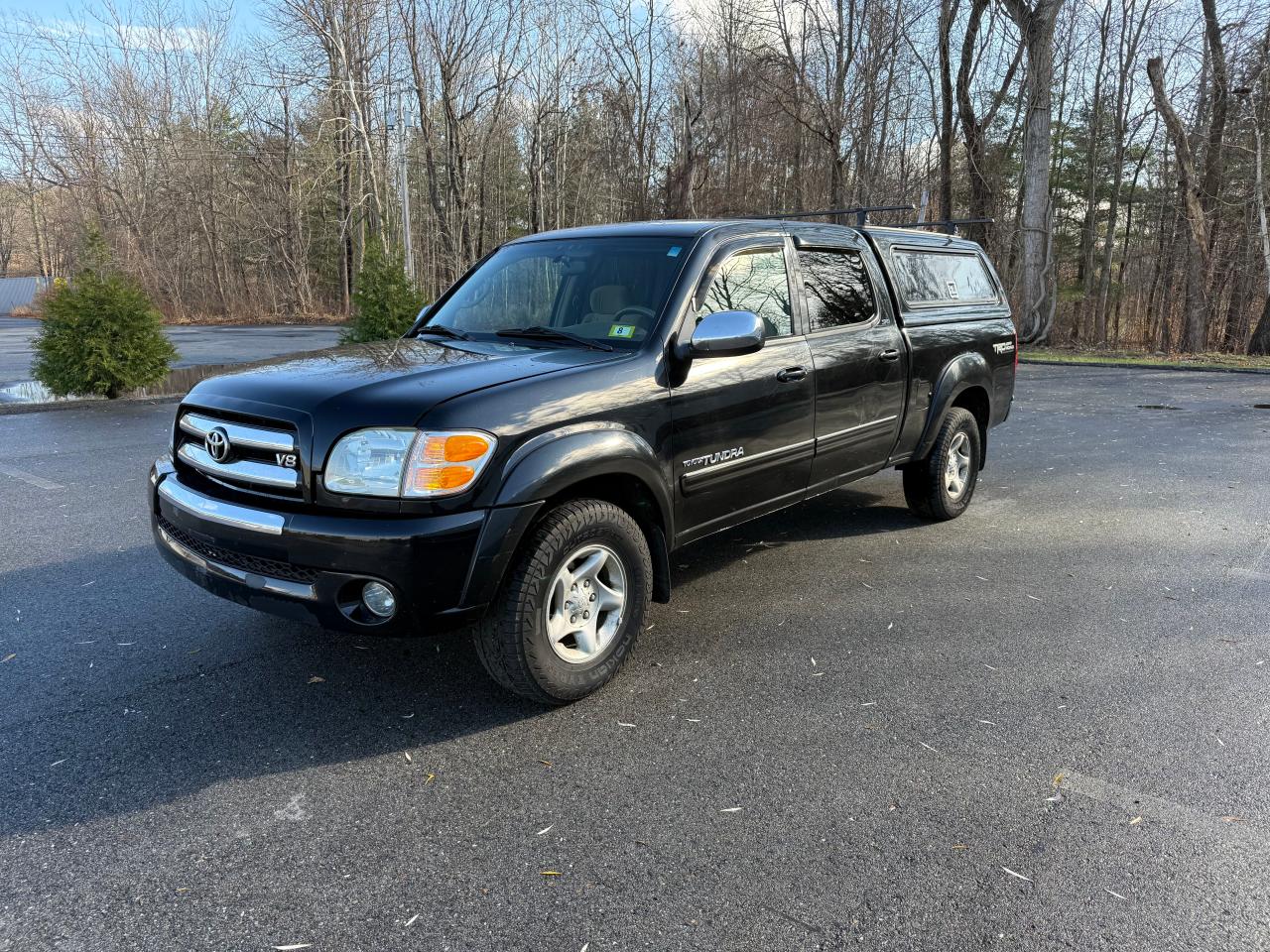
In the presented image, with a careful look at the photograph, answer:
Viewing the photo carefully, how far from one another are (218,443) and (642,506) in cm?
170

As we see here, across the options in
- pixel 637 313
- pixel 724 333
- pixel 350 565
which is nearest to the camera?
pixel 350 565

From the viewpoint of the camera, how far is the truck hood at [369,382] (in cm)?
304

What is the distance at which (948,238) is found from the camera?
6141 millimetres

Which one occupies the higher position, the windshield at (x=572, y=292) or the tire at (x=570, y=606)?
the windshield at (x=572, y=292)

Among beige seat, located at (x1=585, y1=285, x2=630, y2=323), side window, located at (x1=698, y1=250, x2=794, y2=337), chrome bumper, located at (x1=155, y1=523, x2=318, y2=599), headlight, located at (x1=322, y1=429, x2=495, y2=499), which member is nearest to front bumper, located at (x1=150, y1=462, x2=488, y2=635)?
chrome bumper, located at (x1=155, y1=523, x2=318, y2=599)

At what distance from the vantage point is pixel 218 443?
331 centimetres

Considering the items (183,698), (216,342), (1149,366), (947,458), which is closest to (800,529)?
(947,458)

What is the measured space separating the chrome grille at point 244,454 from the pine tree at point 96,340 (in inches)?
406

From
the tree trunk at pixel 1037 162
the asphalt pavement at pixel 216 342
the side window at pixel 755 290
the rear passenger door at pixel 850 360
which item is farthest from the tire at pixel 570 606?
the tree trunk at pixel 1037 162

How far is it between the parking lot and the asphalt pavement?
10.3 meters

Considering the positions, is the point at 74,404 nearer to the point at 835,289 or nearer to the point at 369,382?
the point at 369,382

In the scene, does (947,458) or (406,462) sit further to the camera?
(947,458)

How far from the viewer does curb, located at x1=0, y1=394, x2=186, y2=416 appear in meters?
11.0

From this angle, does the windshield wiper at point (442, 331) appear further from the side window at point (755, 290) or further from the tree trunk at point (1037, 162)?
the tree trunk at point (1037, 162)
